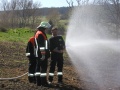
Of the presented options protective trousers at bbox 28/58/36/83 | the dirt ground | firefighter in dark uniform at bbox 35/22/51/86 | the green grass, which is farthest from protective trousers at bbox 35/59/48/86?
the green grass

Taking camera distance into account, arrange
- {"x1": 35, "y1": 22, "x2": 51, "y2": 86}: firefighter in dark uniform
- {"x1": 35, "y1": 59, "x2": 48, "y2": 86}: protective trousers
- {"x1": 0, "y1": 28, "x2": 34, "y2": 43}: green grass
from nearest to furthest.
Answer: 1. {"x1": 35, "y1": 22, "x2": 51, "y2": 86}: firefighter in dark uniform
2. {"x1": 35, "y1": 59, "x2": 48, "y2": 86}: protective trousers
3. {"x1": 0, "y1": 28, "x2": 34, "y2": 43}: green grass

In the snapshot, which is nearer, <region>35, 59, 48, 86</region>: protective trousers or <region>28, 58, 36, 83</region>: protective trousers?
<region>35, 59, 48, 86</region>: protective trousers

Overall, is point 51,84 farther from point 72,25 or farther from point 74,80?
point 72,25

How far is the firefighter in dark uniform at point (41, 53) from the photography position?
26.0 feet

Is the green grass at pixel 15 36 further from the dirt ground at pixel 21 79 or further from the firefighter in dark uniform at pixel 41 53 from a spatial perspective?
the firefighter in dark uniform at pixel 41 53

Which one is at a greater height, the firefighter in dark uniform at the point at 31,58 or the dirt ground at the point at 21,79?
the firefighter in dark uniform at the point at 31,58

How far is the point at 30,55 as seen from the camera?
8.48 meters

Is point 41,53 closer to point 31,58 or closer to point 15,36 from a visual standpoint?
point 31,58

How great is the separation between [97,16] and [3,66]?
9.16m

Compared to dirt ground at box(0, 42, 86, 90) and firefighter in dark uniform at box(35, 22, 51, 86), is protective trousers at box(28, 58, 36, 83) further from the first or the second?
firefighter in dark uniform at box(35, 22, 51, 86)

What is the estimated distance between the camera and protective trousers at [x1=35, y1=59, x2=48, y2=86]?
8.09 m

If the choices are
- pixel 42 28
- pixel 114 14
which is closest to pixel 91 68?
pixel 42 28

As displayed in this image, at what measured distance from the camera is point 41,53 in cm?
795

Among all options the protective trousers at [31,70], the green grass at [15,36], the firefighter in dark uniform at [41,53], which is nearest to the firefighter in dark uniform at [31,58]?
the protective trousers at [31,70]
